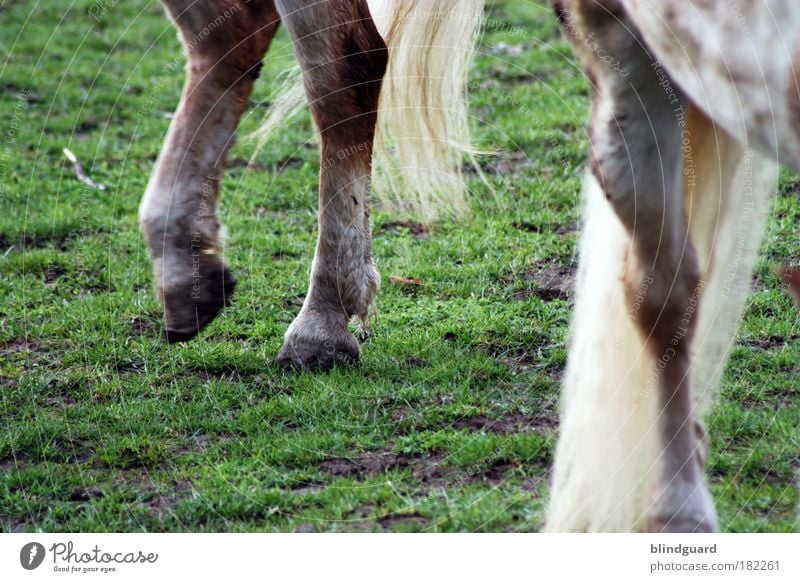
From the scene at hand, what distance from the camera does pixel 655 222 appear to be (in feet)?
8.85

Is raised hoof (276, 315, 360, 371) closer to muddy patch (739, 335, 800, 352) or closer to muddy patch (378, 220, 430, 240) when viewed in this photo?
muddy patch (378, 220, 430, 240)

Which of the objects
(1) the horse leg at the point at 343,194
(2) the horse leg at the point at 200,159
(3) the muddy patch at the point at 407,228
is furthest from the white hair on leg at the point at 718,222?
(3) the muddy patch at the point at 407,228

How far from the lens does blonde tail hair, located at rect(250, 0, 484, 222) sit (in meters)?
3.96

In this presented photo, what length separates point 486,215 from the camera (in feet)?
16.6

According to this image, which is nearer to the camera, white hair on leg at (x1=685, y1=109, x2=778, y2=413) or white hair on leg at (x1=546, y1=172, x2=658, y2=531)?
white hair on leg at (x1=546, y1=172, x2=658, y2=531)

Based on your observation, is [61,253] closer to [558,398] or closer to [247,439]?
[247,439]

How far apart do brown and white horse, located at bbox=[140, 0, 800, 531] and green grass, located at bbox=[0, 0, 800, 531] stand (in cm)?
23

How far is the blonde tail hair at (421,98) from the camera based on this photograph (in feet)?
13.0

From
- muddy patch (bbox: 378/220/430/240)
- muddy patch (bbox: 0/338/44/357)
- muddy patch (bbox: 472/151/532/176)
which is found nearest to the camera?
muddy patch (bbox: 0/338/44/357)

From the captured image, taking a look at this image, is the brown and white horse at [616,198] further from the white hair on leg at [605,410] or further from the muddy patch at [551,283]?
the muddy patch at [551,283]

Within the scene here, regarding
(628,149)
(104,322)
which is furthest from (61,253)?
(628,149)

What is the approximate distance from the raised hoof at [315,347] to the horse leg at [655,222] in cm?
128

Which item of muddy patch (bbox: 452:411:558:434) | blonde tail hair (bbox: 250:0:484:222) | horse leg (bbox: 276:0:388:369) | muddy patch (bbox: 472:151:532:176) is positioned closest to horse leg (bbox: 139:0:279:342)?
horse leg (bbox: 276:0:388:369)

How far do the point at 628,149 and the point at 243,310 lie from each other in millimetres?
2115
